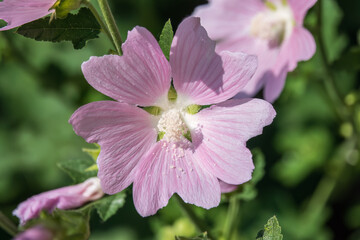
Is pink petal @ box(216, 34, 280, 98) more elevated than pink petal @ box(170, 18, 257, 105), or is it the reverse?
pink petal @ box(170, 18, 257, 105)

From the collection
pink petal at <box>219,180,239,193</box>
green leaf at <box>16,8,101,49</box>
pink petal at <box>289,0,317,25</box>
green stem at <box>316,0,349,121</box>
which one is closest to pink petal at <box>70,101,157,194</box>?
green leaf at <box>16,8,101,49</box>

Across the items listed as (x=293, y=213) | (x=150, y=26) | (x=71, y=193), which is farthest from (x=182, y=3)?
(x=71, y=193)

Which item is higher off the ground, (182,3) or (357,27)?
(182,3)

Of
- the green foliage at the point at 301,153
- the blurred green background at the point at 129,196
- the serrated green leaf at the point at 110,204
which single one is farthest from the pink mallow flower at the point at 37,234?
the green foliage at the point at 301,153

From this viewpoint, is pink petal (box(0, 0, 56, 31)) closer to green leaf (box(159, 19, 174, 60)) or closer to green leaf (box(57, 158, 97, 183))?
green leaf (box(159, 19, 174, 60))

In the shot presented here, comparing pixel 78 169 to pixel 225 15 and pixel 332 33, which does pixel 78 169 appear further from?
pixel 332 33

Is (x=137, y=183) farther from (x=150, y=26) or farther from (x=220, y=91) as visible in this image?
(x=150, y=26)

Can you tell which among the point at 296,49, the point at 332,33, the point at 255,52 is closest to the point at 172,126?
the point at 296,49
